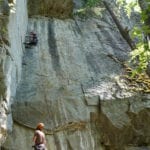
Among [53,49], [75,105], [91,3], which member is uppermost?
[91,3]

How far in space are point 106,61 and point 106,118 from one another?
348cm

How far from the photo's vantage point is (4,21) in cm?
1080

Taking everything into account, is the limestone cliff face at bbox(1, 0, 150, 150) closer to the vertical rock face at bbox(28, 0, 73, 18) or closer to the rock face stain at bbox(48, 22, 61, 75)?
the rock face stain at bbox(48, 22, 61, 75)

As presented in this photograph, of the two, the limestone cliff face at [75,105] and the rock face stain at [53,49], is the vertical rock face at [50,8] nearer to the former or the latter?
the rock face stain at [53,49]

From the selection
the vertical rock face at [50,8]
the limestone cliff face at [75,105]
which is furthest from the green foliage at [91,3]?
the limestone cliff face at [75,105]

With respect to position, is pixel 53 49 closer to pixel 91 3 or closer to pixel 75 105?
pixel 75 105

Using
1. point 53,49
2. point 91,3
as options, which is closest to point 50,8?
point 91,3

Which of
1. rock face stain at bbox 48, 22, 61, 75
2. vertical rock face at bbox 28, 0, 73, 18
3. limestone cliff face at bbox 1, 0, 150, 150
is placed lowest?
limestone cliff face at bbox 1, 0, 150, 150

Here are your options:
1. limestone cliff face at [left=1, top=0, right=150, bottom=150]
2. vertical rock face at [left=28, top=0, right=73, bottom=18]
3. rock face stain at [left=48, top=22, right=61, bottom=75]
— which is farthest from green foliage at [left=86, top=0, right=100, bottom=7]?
limestone cliff face at [left=1, top=0, right=150, bottom=150]

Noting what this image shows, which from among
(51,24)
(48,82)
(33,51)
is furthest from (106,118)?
(51,24)

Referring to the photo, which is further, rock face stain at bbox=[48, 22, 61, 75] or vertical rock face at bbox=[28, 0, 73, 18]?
vertical rock face at bbox=[28, 0, 73, 18]

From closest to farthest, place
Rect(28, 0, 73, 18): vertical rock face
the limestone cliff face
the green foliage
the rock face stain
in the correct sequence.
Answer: the limestone cliff face
the rock face stain
Rect(28, 0, 73, 18): vertical rock face
the green foliage

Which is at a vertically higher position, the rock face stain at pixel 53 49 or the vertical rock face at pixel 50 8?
the vertical rock face at pixel 50 8

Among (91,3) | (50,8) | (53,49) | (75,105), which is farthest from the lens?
(91,3)
